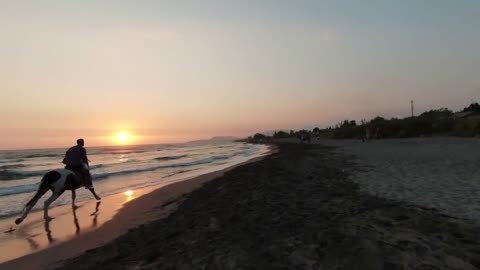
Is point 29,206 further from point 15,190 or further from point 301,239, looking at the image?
point 15,190

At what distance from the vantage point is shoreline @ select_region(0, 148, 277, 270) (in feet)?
23.4

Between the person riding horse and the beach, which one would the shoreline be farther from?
the person riding horse

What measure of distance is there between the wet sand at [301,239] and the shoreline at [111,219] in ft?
1.83

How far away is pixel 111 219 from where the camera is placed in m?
10.6

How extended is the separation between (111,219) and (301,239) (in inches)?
258

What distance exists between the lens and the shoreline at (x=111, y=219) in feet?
23.4

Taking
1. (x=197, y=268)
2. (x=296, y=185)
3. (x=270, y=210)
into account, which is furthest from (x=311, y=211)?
(x=296, y=185)

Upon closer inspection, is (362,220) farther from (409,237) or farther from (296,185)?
(296,185)

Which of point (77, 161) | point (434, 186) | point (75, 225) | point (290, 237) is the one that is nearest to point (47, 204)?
point (75, 225)

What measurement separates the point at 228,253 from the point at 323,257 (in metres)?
1.36

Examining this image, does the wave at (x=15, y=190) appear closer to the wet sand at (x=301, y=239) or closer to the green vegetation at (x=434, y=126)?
the wet sand at (x=301, y=239)

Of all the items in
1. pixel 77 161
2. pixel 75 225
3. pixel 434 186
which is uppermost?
pixel 77 161

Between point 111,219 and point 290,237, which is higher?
point 290,237

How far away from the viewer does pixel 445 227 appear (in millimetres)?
5926
